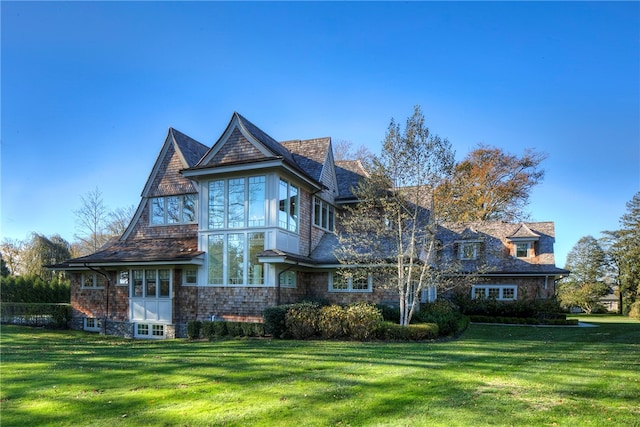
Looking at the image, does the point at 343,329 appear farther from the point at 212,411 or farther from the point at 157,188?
the point at 157,188

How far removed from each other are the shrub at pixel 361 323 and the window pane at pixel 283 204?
4685mm

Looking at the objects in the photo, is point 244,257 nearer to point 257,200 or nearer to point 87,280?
point 257,200

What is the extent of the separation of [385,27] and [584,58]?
252 inches

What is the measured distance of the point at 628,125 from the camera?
15.8m

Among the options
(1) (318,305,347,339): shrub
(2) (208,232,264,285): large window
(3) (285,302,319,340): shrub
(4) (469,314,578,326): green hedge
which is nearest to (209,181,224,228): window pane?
(2) (208,232,264,285): large window

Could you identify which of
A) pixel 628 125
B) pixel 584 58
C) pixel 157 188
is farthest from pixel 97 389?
pixel 628 125

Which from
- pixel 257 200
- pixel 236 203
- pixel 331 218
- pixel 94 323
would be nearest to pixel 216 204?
pixel 236 203

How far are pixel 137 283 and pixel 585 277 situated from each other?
46.6 m

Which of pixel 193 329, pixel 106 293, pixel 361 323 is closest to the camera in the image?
pixel 361 323

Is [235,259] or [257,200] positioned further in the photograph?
[235,259]

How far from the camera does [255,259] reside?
54.5ft

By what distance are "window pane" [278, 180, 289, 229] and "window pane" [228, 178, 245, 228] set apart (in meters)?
1.57

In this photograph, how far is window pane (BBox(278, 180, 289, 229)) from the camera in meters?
16.7

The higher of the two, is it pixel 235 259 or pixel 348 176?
pixel 348 176
